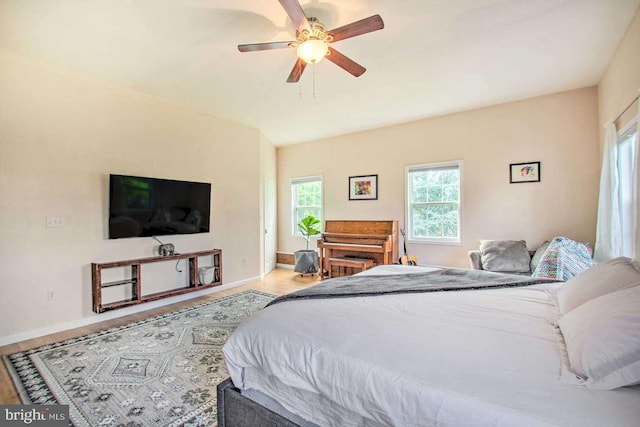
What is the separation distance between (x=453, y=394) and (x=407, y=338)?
0.32 metres

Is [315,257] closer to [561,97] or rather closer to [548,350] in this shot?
[561,97]

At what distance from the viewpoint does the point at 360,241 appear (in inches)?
202

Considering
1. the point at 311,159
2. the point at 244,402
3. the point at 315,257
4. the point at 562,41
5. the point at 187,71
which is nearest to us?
the point at 244,402

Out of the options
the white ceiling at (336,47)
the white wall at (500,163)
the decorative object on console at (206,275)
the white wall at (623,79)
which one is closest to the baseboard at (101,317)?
the decorative object on console at (206,275)

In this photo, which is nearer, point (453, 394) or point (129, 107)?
point (453, 394)

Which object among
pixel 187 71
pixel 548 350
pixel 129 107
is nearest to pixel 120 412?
pixel 548 350

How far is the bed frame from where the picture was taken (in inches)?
52.6

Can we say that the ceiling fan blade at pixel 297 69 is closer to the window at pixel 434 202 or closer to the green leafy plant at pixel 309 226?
the window at pixel 434 202

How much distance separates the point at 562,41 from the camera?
2742 millimetres

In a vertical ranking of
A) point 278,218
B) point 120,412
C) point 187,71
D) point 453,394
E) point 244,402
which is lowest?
point 120,412

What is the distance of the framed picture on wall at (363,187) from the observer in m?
5.34

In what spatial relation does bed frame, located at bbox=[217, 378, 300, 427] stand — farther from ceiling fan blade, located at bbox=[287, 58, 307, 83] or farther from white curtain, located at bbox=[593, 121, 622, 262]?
white curtain, located at bbox=[593, 121, 622, 262]

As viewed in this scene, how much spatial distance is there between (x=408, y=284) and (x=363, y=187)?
11.6ft

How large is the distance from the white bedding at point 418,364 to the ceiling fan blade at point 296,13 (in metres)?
1.80
